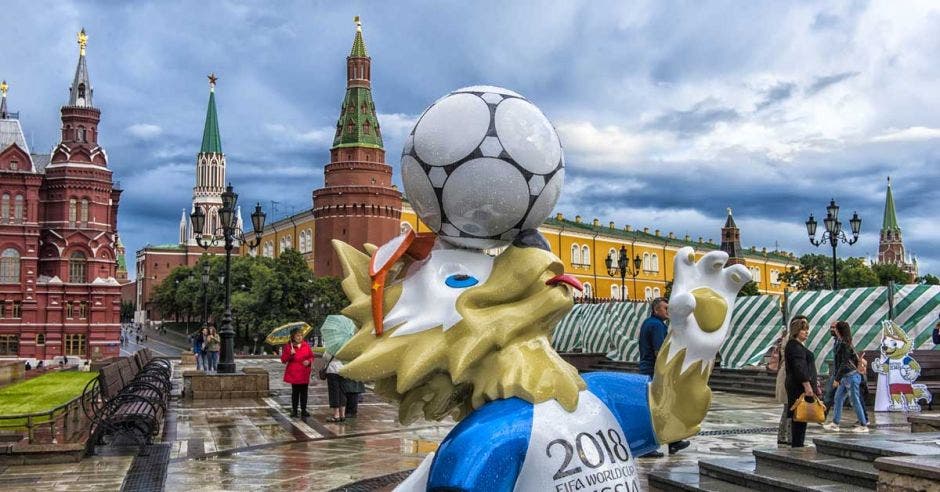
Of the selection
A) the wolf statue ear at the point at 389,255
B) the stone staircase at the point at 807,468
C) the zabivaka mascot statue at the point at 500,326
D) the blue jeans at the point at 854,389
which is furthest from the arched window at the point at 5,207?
the wolf statue ear at the point at 389,255

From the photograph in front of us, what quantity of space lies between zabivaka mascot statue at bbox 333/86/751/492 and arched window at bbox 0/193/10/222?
58.5 m

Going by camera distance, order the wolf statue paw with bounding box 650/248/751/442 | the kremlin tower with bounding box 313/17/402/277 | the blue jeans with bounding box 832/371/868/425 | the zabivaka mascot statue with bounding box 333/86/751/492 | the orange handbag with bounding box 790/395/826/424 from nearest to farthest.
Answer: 1. the zabivaka mascot statue with bounding box 333/86/751/492
2. the wolf statue paw with bounding box 650/248/751/442
3. the orange handbag with bounding box 790/395/826/424
4. the blue jeans with bounding box 832/371/868/425
5. the kremlin tower with bounding box 313/17/402/277

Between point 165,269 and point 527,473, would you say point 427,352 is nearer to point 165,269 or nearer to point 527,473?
point 527,473

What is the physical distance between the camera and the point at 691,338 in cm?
333

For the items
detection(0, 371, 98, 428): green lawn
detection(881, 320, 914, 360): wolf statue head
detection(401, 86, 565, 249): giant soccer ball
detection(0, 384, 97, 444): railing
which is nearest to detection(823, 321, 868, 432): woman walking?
detection(881, 320, 914, 360): wolf statue head

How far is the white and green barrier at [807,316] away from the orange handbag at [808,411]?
4.82 m

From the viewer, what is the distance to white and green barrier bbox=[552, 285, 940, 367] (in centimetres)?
1598

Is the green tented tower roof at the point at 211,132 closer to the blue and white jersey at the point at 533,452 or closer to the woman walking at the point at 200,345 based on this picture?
the woman walking at the point at 200,345

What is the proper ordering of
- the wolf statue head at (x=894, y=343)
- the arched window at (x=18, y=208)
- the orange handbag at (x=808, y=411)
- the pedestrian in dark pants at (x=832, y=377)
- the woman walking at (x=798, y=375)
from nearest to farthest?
the orange handbag at (x=808, y=411)
the woman walking at (x=798, y=375)
the pedestrian in dark pants at (x=832, y=377)
the wolf statue head at (x=894, y=343)
the arched window at (x=18, y=208)

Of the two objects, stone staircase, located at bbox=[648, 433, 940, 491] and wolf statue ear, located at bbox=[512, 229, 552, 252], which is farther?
stone staircase, located at bbox=[648, 433, 940, 491]

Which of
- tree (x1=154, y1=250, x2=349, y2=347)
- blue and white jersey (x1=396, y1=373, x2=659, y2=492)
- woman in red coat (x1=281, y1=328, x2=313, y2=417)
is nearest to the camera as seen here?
blue and white jersey (x1=396, y1=373, x2=659, y2=492)

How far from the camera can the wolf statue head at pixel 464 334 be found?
3168 millimetres

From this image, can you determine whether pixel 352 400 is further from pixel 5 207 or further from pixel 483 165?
pixel 5 207

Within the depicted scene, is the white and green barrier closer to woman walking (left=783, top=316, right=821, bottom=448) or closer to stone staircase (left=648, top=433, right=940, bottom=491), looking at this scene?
woman walking (left=783, top=316, right=821, bottom=448)
